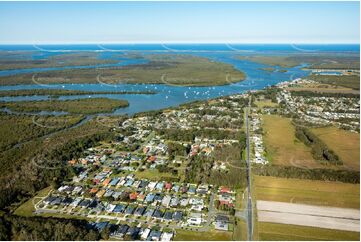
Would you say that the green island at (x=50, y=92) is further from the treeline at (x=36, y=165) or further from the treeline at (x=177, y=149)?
the treeline at (x=177, y=149)

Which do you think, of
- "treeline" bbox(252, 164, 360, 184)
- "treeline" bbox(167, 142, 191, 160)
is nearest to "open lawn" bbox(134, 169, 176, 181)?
"treeline" bbox(167, 142, 191, 160)

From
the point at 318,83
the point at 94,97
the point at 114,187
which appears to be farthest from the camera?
the point at 318,83

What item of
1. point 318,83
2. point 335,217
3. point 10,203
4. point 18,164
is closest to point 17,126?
point 18,164

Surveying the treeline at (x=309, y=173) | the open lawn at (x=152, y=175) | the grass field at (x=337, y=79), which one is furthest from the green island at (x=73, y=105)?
the grass field at (x=337, y=79)

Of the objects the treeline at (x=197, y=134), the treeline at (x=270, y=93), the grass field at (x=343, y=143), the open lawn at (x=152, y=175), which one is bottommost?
the open lawn at (x=152, y=175)

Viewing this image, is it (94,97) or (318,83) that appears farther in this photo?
(318,83)

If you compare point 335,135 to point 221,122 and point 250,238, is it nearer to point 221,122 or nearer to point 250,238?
point 221,122

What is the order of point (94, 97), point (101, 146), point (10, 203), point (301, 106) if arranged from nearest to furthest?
point (10, 203) → point (101, 146) → point (301, 106) → point (94, 97)
